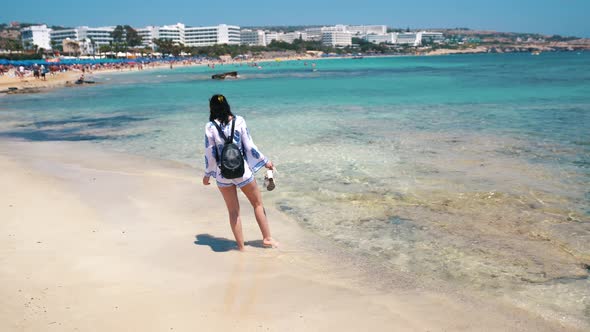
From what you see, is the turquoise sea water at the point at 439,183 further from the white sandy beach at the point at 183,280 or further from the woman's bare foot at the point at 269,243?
the woman's bare foot at the point at 269,243

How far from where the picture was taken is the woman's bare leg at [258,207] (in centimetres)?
488

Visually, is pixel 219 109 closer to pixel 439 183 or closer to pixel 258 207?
pixel 258 207

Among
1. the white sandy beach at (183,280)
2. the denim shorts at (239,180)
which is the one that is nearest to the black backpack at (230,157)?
the denim shorts at (239,180)

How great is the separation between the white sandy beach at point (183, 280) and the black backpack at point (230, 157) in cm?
97

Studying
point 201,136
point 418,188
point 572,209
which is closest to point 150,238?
point 418,188

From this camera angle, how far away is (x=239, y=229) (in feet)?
16.9

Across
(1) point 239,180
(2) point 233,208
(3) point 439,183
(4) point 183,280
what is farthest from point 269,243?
(3) point 439,183

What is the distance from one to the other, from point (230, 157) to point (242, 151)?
22cm

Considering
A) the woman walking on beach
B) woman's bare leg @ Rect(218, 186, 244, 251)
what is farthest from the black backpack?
woman's bare leg @ Rect(218, 186, 244, 251)

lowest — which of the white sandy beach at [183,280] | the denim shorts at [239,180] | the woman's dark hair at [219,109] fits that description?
the white sandy beach at [183,280]

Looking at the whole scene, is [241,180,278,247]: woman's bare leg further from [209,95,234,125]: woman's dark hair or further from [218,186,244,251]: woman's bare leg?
[209,95,234,125]: woman's dark hair

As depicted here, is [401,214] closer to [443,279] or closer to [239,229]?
[443,279]

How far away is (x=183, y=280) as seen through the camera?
4.49 m

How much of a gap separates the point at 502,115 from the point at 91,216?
630 inches
